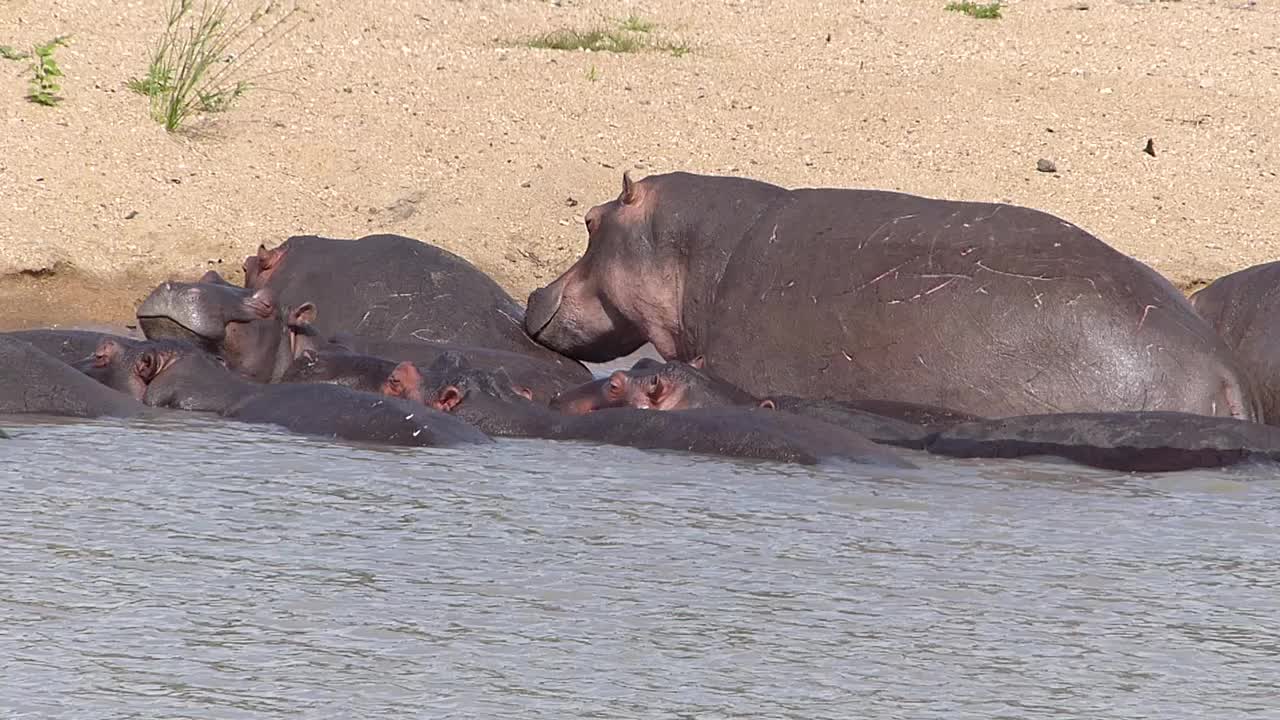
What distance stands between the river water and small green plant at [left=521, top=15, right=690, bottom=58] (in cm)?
781

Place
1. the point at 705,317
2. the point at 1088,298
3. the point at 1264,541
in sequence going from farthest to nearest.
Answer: the point at 705,317, the point at 1088,298, the point at 1264,541

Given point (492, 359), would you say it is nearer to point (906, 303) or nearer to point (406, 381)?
point (406, 381)

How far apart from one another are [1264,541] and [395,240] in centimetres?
449

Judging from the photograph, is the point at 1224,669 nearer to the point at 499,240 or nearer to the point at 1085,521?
the point at 1085,521

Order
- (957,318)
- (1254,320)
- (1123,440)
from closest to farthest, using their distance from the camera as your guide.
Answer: (1123,440)
(957,318)
(1254,320)

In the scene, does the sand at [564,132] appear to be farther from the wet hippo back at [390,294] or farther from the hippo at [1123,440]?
the hippo at [1123,440]

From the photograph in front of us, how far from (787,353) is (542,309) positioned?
51.5 inches

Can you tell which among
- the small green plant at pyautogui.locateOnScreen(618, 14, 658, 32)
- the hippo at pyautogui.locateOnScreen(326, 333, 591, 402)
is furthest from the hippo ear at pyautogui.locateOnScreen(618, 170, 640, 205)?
the small green plant at pyautogui.locateOnScreen(618, 14, 658, 32)

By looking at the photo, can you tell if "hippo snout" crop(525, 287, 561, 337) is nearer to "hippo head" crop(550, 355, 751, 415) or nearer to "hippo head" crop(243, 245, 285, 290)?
"hippo head" crop(550, 355, 751, 415)

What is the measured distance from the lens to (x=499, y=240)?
37.2ft

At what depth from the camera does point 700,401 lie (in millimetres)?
7707

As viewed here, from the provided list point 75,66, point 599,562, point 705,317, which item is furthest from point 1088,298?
point 75,66

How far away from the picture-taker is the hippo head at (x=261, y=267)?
9133 millimetres

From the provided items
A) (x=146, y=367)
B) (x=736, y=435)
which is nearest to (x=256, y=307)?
(x=146, y=367)
